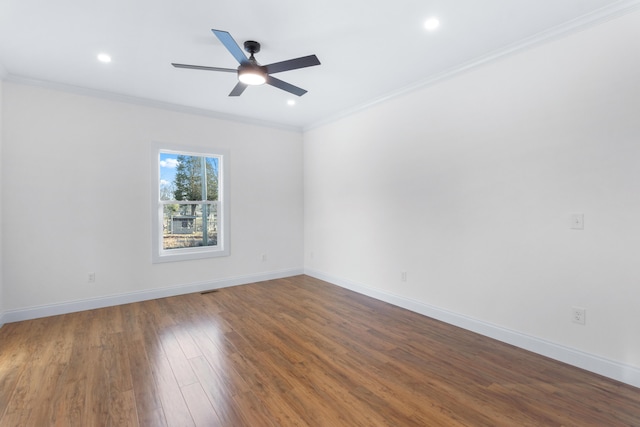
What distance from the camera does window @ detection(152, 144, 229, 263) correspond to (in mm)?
4258

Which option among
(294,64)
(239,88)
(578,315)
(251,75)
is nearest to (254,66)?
(251,75)

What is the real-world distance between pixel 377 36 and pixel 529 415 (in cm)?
302

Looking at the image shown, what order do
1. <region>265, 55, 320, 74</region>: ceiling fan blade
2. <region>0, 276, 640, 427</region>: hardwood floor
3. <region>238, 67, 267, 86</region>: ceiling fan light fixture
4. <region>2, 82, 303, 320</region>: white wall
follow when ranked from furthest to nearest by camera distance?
<region>2, 82, 303, 320</region>: white wall, <region>238, 67, 267, 86</region>: ceiling fan light fixture, <region>265, 55, 320, 74</region>: ceiling fan blade, <region>0, 276, 640, 427</region>: hardwood floor

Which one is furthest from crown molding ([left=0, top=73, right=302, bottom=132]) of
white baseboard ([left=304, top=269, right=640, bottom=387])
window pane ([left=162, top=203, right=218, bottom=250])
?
white baseboard ([left=304, top=269, right=640, bottom=387])

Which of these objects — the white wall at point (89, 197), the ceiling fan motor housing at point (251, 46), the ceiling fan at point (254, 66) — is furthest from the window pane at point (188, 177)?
the ceiling fan motor housing at point (251, 46)

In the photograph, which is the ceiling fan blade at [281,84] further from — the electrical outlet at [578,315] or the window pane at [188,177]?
the electrical outlet at [578,315]

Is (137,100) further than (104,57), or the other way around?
(137,100)

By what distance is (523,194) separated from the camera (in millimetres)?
2715

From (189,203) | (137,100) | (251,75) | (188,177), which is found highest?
(137,100)

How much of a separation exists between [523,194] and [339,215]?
2.63m

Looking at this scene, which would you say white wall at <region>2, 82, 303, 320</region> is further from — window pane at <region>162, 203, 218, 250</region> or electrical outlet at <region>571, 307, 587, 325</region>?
electrical outlet at <region>571, 307, 587, 325</region>

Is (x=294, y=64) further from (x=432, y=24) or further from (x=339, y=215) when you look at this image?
(x=339, y=215)

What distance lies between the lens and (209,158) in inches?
189

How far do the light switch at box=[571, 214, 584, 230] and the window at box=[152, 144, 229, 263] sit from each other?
4.27m
